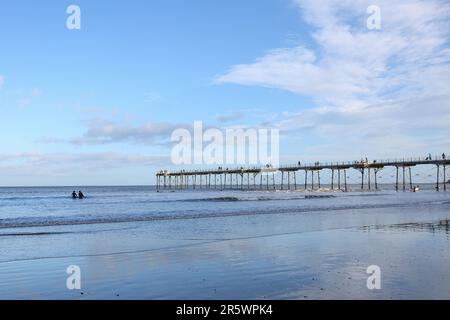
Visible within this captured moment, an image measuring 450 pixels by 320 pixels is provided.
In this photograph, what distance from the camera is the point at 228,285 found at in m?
8.09

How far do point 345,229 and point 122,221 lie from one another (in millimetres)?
11435

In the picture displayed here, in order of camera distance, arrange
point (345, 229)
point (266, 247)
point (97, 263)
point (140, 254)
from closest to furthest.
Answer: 1. point (97, 263)
2. point (140, 254)
3. point (266, 247)
4. point (345, 229)

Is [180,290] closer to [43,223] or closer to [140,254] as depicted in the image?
[140,254]

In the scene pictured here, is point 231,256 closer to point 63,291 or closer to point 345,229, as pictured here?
point 63,291

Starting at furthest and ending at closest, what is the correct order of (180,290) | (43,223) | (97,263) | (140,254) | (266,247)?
(43,223) → (266,247) → (140,254) → (97,263) → (180,290)

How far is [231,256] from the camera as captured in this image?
37.0 feet

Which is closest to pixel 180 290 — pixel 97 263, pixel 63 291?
pixel 63 291

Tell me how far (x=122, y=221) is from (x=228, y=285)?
642 inches
